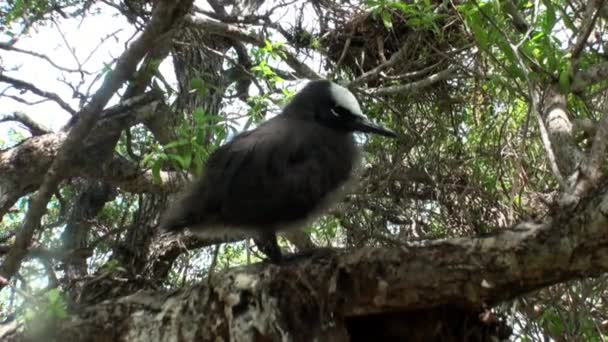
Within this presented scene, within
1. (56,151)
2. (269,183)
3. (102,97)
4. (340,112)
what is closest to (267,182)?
(269,183)

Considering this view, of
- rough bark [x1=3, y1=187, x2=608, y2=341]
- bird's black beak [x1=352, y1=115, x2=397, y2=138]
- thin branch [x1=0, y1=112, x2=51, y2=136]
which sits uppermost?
thin branch [x1=0, y1=112, x2=51, y2=136]

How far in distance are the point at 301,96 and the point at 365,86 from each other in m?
1.10

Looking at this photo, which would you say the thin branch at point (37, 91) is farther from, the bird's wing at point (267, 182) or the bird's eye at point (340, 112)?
the bird's eye at point (340, 112)

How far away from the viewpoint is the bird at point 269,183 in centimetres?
246

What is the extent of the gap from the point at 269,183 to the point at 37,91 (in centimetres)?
135

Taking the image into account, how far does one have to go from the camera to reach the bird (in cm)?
246

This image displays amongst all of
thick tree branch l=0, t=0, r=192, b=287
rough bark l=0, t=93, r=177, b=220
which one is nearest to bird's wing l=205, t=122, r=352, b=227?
thick tree branch l=0, t=0, r=192, b=287

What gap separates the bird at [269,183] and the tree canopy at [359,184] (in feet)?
0.52

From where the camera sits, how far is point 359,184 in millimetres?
3326

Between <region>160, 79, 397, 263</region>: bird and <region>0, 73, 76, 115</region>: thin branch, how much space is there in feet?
2.88

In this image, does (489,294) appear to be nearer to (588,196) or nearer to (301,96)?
(588,196)

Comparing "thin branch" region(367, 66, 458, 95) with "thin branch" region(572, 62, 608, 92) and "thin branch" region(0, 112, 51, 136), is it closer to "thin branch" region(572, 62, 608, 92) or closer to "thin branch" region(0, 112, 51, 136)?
"thin branch" region(572, 62, 608, 92)

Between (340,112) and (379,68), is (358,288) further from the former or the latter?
(379,68)

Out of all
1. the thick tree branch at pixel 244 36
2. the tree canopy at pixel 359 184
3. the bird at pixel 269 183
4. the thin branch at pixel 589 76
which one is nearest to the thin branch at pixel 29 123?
the tree canopy at pixel 359 184
